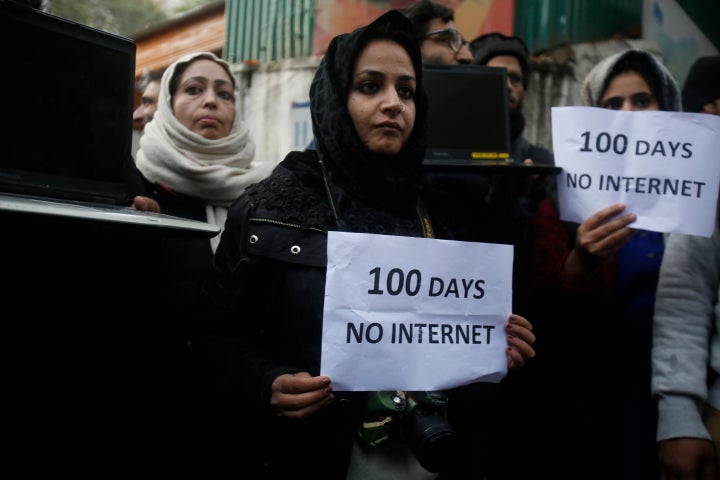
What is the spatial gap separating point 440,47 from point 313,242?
1464mm

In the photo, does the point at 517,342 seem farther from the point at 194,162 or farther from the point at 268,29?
the point at 268,29

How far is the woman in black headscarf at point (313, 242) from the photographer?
4.69 ft

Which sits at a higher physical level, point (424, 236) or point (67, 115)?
point (67, 115)

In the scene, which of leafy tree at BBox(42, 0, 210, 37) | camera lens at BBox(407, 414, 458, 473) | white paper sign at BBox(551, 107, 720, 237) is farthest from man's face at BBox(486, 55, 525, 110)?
leafy tree at BBox(42, 0, 210, 37)

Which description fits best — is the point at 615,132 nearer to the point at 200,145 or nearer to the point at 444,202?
the point at 444,202

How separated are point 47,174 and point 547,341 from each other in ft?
5.39

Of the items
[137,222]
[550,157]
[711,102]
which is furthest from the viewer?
[550,157]

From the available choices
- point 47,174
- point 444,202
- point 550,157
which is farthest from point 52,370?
point 550,157

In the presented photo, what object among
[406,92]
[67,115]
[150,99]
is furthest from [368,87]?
[150,99]

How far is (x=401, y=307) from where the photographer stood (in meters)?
1.42

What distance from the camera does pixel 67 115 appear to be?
1359 mm

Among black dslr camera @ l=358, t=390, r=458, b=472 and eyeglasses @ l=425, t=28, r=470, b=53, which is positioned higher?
eyeglasses @ l=425, t=28, r=470, b=53

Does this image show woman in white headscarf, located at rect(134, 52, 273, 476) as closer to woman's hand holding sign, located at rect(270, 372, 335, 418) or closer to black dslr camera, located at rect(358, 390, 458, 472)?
woman's hand holding sign, located at rect(270, 372, 335, 418)

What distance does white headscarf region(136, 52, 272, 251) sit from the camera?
7.48ft
